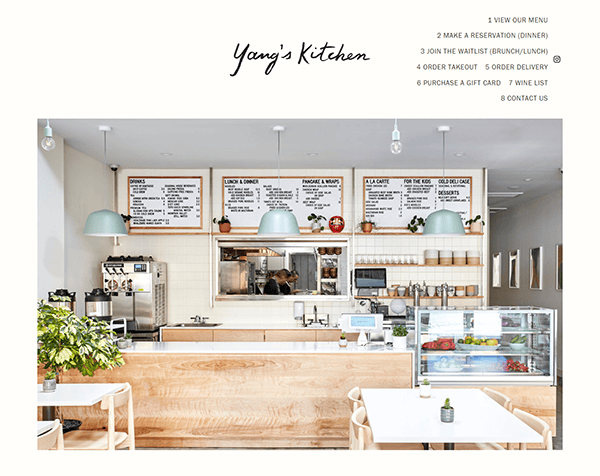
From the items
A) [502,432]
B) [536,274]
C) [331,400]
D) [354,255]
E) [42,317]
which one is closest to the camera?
[502,432]

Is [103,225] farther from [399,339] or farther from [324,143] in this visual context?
[399,339]

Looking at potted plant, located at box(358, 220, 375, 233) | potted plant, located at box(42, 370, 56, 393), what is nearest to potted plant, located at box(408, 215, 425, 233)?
potted plant, located at box(358, 220, 375, 233)

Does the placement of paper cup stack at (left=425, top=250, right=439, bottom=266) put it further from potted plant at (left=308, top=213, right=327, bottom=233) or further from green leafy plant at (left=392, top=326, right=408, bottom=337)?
green leafy plant at (left=392, top=326, right=408, bottom=337)

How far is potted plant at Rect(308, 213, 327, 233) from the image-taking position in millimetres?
5851

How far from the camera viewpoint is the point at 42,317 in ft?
9.82

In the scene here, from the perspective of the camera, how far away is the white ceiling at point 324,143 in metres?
4.07

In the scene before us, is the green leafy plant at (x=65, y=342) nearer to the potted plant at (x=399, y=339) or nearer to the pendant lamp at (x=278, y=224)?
the pendant lamp at (x=278, y=224)

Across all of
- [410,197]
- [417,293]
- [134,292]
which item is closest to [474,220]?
[410,197]

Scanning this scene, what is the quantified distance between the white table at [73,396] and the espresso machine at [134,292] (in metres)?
2.17

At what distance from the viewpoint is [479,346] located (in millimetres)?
3848

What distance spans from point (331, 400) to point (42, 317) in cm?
209

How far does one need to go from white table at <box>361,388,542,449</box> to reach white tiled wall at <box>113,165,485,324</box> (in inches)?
113
